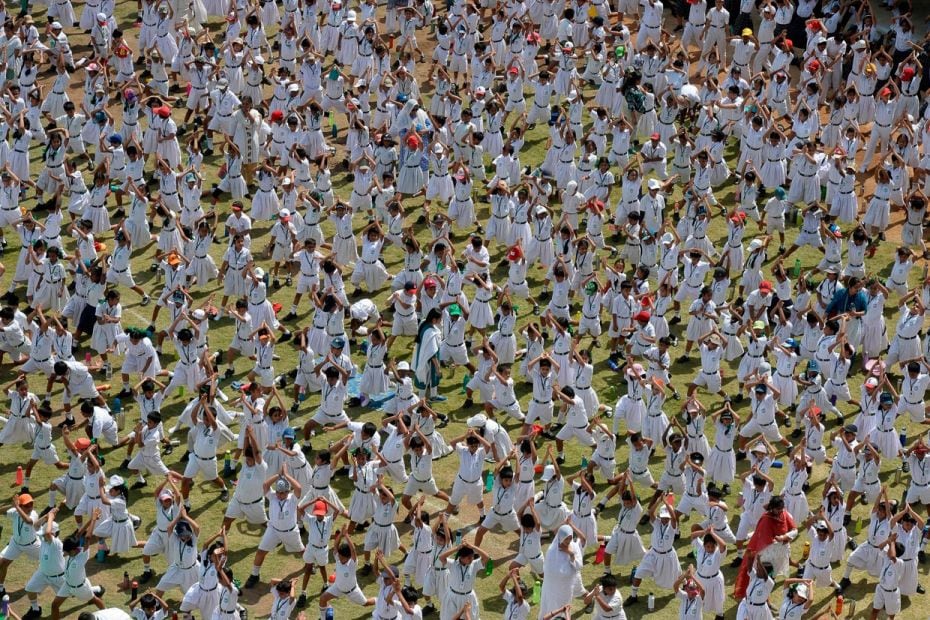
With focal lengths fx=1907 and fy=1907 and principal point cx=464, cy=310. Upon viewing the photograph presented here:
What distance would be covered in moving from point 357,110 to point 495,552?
1348 cm

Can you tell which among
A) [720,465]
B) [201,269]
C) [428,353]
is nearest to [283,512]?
[428,353]

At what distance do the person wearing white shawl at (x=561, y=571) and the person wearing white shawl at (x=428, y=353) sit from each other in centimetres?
606

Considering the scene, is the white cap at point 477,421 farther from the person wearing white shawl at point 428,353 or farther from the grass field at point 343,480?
the person wearing white shawl at point 428,353

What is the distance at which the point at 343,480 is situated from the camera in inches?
1246

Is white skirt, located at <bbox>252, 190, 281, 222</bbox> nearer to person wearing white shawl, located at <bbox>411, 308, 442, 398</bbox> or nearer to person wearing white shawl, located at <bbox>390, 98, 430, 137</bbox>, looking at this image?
person wearing white shawl, located at <bbox>390, 98, 430, 137</bbox>

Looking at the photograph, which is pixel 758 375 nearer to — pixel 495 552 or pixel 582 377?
pixel 582 377

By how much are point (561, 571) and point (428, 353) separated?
262 inches

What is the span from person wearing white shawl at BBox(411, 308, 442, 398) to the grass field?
57 cm

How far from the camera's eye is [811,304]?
35.9 metres

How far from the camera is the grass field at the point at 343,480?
95.3 feet

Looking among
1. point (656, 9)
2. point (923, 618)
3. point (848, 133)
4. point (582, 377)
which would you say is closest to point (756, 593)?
point (923, 618)

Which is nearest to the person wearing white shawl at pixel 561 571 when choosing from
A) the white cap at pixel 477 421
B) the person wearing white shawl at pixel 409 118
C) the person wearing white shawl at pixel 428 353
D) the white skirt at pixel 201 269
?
the white cap at pixel 477 421

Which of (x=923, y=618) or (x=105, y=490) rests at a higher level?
(x=923, y=618)

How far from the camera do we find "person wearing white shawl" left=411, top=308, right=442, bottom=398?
108ft
